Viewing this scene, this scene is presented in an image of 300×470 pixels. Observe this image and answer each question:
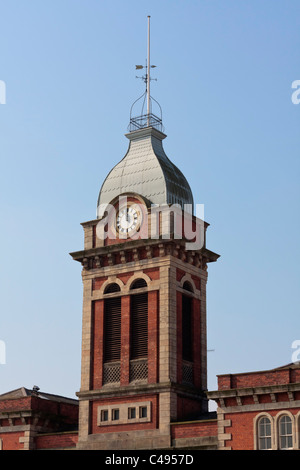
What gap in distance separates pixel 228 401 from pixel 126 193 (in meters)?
16.3

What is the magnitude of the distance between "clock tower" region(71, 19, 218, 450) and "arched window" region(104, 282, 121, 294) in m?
0.07

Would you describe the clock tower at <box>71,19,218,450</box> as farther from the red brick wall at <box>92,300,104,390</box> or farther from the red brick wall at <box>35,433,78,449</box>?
the red brick wall at <box>35,433,78,449</box>

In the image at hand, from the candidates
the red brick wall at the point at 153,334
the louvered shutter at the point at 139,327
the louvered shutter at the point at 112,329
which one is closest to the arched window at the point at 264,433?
the red brick wall at the point at 153,334

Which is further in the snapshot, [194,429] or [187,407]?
[187,407]

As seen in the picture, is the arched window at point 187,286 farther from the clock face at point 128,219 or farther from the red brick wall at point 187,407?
the red brick wall at point 187,407

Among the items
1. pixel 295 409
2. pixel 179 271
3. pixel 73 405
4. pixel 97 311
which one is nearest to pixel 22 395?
pixel 73 405

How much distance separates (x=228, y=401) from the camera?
A: 51875mm

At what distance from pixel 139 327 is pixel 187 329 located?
346cm

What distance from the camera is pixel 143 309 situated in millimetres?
57969

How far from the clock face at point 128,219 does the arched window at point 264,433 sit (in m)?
15.8

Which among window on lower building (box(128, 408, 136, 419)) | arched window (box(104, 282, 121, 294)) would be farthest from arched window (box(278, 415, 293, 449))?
arched window (box(104, 282, 121, 294))

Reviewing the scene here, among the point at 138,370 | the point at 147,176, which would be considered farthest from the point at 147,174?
the point at 138,370

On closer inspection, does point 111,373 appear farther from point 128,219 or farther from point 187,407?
point 128,219

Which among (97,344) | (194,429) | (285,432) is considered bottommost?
(285,432)
